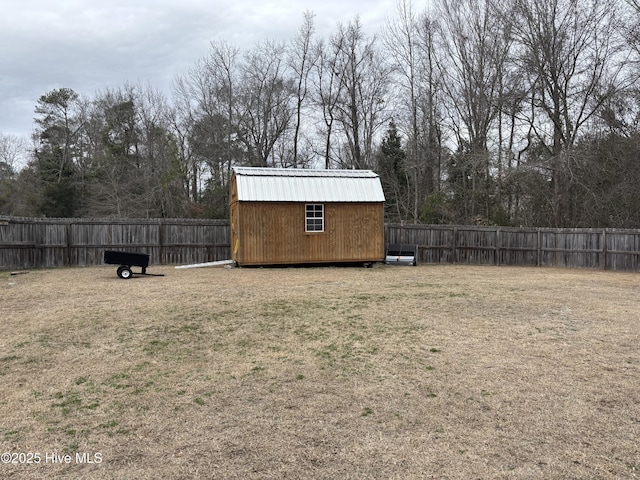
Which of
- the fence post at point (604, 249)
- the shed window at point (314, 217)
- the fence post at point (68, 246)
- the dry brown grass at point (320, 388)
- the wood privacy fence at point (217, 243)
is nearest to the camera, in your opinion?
the dry brown grass at point (320, 388)

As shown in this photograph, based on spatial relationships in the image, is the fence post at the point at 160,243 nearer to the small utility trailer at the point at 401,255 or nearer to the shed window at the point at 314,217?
the shed window at the point at 314,217

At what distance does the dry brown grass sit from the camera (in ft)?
10.2

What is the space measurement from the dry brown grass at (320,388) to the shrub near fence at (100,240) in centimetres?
725

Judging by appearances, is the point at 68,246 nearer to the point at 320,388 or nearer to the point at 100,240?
the point at 100,240

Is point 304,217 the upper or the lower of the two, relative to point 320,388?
upper

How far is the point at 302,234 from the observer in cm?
1652

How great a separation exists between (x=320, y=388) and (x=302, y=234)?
1221cm

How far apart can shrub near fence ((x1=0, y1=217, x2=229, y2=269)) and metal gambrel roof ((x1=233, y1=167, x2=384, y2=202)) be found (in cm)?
257

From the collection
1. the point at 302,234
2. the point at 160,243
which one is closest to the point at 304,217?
the point at 302,234

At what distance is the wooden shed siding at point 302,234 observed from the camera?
16.0 meters

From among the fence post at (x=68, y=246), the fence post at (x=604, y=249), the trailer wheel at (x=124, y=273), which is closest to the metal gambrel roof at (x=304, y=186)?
the trailer wheel at (x=124, y=273)

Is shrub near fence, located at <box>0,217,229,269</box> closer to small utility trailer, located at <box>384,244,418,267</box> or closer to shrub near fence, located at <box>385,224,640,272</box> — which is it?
small utility trailer, located at <box>384,244,418,267</box>

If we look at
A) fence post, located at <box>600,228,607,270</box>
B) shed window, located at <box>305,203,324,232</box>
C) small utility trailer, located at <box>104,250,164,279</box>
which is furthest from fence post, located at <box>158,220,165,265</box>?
fence post, located at <box>600,228,607,270</box>

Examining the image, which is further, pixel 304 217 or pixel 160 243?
pixel 160 243
